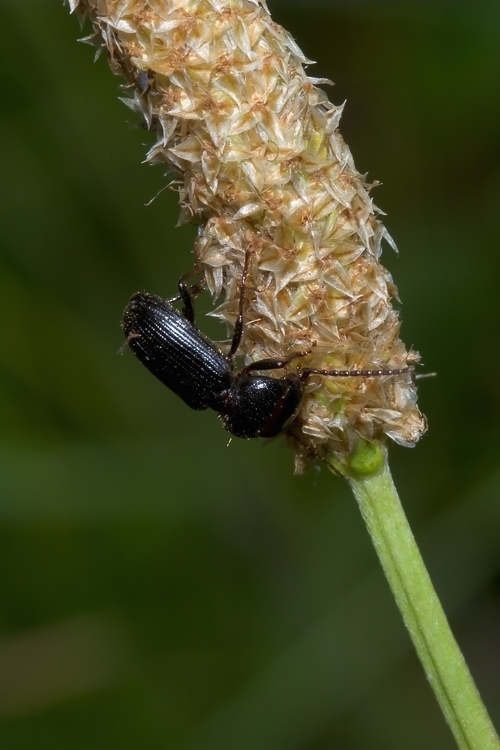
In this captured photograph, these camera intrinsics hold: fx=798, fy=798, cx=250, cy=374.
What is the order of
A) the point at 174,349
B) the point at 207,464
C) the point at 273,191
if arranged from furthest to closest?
the point at 207,464
the point at 174,349
the point at 273,191

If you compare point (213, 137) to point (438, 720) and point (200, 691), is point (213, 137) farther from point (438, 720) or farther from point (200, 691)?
point (438, 720)

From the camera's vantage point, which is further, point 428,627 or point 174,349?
point 174,349

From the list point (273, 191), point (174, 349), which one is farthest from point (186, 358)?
point (273, 191)

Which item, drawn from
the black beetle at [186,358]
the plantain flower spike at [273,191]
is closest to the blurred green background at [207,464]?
the black beetle at [186,358]

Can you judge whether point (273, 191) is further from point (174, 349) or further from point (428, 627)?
point (174, 349)

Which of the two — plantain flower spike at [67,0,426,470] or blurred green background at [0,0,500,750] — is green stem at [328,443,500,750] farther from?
blurred green background at [0,0,500,750]

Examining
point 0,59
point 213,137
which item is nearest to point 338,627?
point 213,137

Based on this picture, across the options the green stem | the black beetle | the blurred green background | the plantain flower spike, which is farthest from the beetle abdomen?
the blurred green background
